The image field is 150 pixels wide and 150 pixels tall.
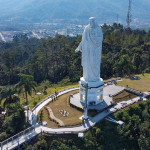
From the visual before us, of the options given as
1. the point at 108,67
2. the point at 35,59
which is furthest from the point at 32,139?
the point at 35,59

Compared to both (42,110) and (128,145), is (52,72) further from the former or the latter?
(128,145)

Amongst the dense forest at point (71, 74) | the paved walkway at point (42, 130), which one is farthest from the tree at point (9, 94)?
the paved walkway at point (42, 130)

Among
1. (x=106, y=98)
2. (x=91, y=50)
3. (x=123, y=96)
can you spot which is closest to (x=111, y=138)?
(x=106, y=98)

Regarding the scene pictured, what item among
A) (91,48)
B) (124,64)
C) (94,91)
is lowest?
(94,91)

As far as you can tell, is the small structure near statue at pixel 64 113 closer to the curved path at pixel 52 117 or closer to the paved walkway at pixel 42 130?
the curved path at pixel 52 117

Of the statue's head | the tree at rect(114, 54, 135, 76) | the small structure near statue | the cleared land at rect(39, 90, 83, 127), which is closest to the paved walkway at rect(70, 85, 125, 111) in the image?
the cleared land at rect(39, 90, 83, 127)

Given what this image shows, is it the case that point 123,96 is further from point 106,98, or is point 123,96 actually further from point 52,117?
point 52,117

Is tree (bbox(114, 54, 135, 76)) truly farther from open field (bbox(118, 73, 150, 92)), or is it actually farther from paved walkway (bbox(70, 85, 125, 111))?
paved walkway (bbox(70, 85, 125, 111))
